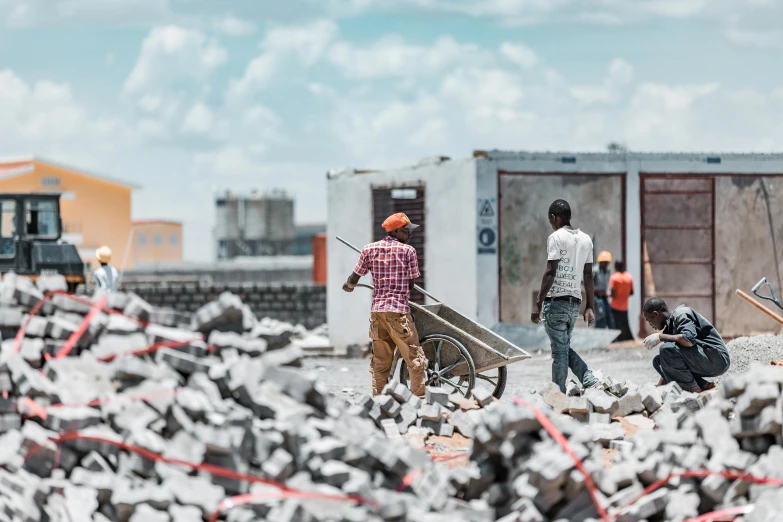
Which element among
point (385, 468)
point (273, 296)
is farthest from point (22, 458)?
point (273, 296)

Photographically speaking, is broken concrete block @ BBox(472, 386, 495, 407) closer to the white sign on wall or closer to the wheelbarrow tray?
the wheelbarrow tray

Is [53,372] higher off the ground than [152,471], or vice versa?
[53,372]

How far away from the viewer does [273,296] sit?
93.4ft

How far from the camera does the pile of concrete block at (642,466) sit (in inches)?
220

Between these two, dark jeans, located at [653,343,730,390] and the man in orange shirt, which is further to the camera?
the man in orange shirt

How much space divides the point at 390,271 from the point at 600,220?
9.75m

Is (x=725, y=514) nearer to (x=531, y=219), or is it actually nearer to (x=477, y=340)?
(x=477, y=340)

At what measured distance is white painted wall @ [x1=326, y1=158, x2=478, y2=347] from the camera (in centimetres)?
1802

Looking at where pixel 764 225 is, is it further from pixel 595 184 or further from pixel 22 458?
pixel 22 458

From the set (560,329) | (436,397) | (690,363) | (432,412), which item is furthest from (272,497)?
(690,363)

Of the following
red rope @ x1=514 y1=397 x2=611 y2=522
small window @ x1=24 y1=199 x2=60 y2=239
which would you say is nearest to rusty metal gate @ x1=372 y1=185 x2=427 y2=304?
small window @ x1=24 y1=199 x2=60 y2=239

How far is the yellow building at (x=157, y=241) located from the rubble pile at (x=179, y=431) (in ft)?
218

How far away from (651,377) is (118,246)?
50524 mm

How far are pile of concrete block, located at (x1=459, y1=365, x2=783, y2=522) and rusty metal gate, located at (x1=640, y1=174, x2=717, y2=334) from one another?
41.7ft
